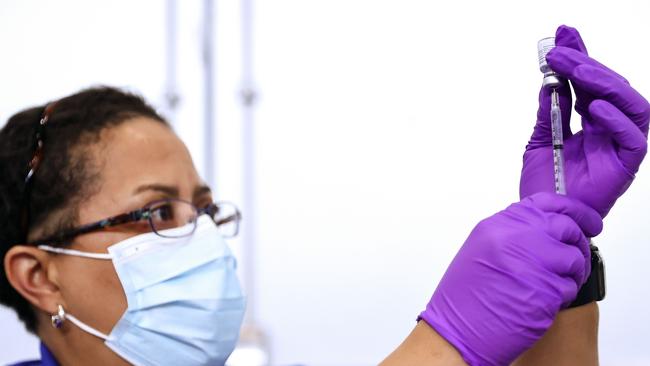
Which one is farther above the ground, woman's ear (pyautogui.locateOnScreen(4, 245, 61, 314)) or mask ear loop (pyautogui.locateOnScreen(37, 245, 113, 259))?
mask ear loop (pyautogui.locateOnScreen(37, 245, 113, 259))

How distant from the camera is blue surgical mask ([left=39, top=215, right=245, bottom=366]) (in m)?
0.97

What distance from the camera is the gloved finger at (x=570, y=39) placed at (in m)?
0.83

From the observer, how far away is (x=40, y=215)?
100cm

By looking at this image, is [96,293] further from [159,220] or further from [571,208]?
[571,208]

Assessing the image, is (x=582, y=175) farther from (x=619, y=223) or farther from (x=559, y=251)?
(x=619, y=223)

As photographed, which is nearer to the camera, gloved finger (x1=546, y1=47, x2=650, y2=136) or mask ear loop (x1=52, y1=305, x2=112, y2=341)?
gloved finger (x1=546, y1=47, x2=650, y2=136)

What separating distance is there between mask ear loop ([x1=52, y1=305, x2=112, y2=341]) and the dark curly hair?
13 cm

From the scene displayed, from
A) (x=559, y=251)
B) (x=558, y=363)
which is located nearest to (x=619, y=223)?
(x=558, y=363)

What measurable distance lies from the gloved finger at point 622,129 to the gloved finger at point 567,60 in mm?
53

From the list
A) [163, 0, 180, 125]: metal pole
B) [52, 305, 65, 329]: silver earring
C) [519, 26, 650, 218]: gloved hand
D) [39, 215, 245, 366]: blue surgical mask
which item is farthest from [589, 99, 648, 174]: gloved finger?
[163, 0, 180, 125]: metal pole

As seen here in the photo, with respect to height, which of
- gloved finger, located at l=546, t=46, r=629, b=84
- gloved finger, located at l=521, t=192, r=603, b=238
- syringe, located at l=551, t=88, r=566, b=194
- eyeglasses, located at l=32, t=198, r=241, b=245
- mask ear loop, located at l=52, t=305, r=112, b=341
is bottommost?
mask ear loop, located at l=52, t=305, r=112, b=341

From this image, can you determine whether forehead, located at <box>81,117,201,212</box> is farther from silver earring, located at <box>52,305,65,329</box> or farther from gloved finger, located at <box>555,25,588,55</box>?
gloved finger, located at <box>555,25,588,55</box>

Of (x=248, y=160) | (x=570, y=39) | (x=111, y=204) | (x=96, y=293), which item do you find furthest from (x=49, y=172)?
(x=570, y=39)

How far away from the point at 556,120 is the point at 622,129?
0.09 meters
